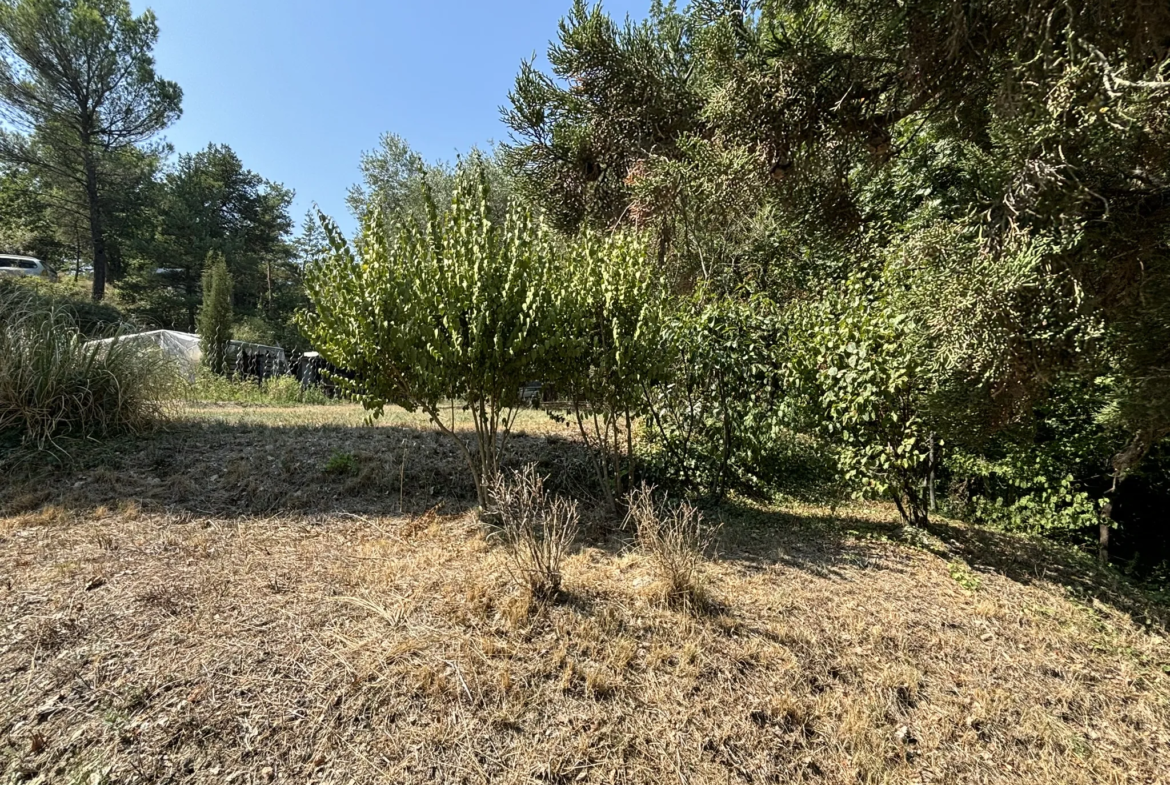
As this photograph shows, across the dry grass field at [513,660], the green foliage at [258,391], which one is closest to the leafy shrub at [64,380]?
the dry grass field at [513,660]

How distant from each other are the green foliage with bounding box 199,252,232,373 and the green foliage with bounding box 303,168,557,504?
456 inches

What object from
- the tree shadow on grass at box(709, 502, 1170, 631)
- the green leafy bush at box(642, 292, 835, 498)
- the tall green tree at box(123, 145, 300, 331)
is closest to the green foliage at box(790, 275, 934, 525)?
the green leafy bush at box(642, 292, 835, 498)

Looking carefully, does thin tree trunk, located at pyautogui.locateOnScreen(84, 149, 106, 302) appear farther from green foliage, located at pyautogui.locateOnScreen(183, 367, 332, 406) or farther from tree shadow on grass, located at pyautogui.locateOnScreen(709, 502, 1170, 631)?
tree shadow on grass, located at pyautogui.locateOnScreen(709, 502, 1170, 631)

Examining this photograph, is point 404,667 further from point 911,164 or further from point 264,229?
point 264,229

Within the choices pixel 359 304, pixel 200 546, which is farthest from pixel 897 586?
pixel 200 546

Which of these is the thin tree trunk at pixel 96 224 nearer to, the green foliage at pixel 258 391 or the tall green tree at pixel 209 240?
the tall green tree at pixel 209 240

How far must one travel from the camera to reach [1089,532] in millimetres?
5582

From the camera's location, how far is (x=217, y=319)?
554 inches

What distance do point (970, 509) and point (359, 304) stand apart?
21.7ft

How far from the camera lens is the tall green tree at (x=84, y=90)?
1711 cm

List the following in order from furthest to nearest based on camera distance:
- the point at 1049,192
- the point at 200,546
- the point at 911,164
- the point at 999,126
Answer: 1. the point at 911,164
2. the point at 200,546
3. the point at 999,126
4. the point at 1049,192

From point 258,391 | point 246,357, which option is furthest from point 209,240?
point 258,391

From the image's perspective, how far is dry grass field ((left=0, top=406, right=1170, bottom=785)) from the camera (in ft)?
5.74

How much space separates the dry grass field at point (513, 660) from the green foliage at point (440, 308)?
1.11 m
